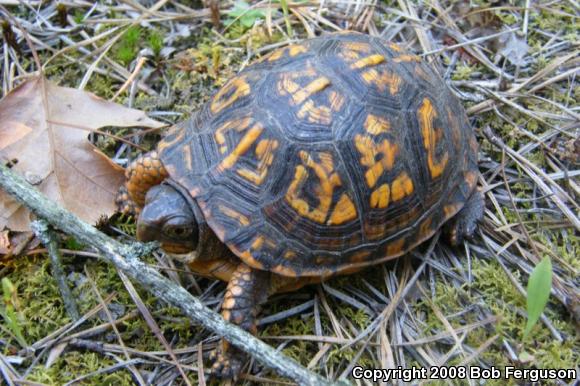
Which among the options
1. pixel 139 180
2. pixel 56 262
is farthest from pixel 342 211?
pixel 56 262

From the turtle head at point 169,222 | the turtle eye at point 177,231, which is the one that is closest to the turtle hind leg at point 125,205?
the turtle head at point 169,222

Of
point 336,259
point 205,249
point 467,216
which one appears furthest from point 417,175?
point 205,249

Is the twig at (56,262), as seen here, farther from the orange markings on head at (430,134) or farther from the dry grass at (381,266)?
the orange markings on head at (430,134)

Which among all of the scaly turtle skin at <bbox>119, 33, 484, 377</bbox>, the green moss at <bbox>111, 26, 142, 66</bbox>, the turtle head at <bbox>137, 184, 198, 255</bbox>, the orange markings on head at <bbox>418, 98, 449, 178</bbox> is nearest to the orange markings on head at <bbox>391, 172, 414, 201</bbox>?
the scaly turtle skin at <bbox>119, 33, 484, 377</bbox>

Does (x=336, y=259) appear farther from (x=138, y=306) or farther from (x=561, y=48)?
(x=561, y=48)

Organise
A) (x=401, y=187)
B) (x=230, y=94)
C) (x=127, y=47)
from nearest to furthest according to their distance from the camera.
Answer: (x=401, y=187)
(x=230, y=94)
(x=127, y=47)

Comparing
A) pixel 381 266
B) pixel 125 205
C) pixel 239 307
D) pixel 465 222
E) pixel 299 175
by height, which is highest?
pixel 299 175

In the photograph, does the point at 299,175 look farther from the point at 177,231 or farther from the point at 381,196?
the point at 177,231

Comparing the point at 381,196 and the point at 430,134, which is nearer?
the point at 381,196
